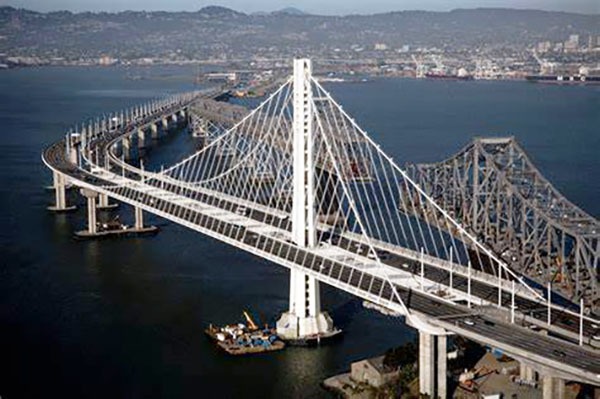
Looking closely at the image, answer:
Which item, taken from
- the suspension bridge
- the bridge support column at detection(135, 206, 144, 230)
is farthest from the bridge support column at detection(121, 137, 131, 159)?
the bridge support column at detection(135, 206, 144, 230)

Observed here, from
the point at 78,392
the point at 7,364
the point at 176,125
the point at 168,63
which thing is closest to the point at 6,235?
the point at 7,364

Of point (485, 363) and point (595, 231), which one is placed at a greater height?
point (595, 231)

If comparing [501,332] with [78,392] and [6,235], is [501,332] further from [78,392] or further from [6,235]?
[6,235]

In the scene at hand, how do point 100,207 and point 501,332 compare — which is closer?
point 501,332

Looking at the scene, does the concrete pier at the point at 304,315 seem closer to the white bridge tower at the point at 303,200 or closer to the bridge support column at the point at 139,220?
the white bridge tower at the point at 303,200

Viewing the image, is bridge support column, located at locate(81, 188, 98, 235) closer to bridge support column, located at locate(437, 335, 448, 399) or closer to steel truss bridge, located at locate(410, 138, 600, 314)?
steel truss bridge, located at locate(410, 138, 600, 314)

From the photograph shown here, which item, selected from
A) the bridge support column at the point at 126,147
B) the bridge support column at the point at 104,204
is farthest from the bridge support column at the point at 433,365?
the bridge support column at the point at 126,147

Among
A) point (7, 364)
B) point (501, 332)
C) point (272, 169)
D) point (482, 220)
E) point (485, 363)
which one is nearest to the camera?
point (501, 332)

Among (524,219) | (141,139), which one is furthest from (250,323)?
(141,139)
